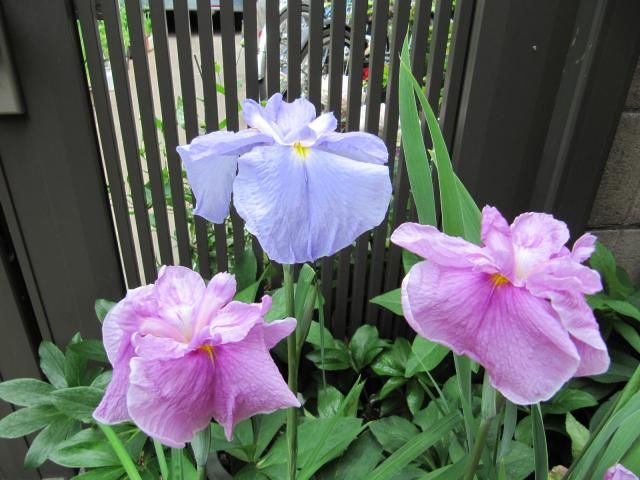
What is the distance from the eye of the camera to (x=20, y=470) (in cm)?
132

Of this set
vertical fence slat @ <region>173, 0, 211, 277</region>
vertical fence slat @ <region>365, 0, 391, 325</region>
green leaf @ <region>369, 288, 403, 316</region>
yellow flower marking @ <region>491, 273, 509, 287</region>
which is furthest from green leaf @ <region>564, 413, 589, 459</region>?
vertical fence slat @ <region>173, 0, 211, 277</region>

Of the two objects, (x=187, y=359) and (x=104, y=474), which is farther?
(x=104, y=474)

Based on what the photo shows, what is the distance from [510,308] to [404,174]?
790mm

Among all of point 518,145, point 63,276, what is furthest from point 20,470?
point 518,145

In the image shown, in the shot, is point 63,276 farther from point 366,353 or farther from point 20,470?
point 366,353

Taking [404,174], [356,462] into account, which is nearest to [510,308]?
[356,462]

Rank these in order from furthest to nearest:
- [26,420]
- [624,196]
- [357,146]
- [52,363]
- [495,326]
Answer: [624,196], [52,363], [26,420], [357,146], [495,326]

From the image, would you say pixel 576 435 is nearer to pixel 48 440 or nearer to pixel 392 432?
pixel 392 432

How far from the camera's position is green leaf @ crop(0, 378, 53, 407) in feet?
3.31

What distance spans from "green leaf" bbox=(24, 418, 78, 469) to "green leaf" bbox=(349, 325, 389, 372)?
62cm

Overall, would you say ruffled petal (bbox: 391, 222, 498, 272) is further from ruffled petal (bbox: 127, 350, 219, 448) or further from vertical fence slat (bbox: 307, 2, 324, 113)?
vertical fence slat (bbox: 307, 2, 324, 113)

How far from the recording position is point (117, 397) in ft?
1.28

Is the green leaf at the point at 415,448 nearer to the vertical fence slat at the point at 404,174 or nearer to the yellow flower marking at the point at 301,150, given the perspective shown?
the yellow flower marking at the point at 301,150

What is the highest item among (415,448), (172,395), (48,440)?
(172,395)
